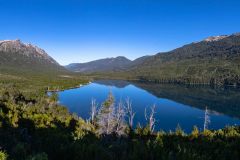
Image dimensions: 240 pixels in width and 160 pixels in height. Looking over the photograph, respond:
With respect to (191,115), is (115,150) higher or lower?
higher

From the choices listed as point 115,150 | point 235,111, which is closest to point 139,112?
point 235,111

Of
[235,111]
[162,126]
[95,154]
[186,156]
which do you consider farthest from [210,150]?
[235,111]

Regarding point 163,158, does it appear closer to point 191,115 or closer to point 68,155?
point 68,155

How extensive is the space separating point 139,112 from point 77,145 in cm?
10462

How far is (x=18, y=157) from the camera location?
15.4 m

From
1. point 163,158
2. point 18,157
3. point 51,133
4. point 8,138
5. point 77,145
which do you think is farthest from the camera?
point 51,133

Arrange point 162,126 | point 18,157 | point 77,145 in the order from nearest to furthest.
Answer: point 18,157, point 77,145, point 162,126

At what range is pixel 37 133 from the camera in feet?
96.7

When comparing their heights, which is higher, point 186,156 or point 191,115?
point 186,156

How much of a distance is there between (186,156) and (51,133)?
1595 centimetres

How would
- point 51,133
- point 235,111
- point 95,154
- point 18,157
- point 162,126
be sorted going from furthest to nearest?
point 235,111 < point 162,126 < point 51,133 < point 95,154 < point 18,157

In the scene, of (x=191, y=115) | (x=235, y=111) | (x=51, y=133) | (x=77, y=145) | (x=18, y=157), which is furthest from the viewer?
(x=235, y=111)

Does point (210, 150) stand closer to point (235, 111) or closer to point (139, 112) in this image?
point (139, 112)

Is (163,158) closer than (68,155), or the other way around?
(163,158)
